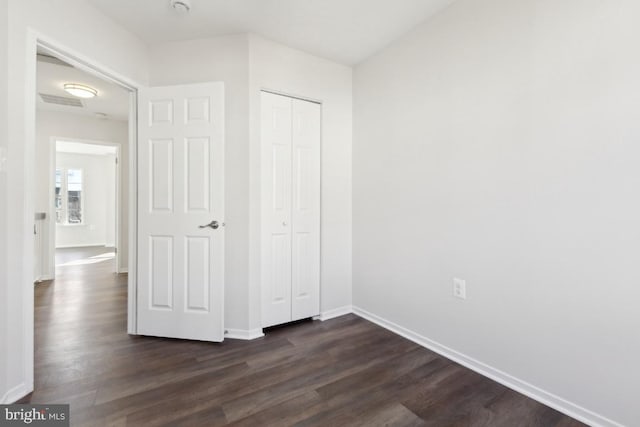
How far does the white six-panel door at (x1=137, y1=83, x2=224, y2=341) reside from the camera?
2.36m

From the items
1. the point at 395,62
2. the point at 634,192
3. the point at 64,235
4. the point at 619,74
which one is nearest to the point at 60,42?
the point at 395,62

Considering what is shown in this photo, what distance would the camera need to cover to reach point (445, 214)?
2.16m

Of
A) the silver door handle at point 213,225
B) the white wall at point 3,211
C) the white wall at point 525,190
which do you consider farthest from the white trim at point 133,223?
the white wall at point 525,190

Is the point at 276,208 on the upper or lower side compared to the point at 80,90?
lower

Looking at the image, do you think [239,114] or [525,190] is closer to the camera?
[525,190]

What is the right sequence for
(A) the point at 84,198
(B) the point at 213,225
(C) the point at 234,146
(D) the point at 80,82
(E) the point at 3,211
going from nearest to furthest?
(E) the point at 3,211
(B) the point at 213,225
(C) the point at 234,146
(D) the point at 80,82
(A) the point at 84,198

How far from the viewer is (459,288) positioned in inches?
81.4

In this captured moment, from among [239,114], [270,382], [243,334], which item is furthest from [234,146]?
[270,382]

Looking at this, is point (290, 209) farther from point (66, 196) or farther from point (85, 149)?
point (66, 196)

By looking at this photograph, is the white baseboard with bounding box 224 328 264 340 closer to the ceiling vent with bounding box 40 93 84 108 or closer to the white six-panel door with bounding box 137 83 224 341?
the white six-panel door with bounding box 137 83 224 341

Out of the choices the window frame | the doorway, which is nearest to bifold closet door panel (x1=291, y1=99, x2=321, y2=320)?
the doorway

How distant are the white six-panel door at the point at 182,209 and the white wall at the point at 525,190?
1.51m

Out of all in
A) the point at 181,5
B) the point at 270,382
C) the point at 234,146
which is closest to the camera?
the point at 270,382

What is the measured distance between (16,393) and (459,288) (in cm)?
275
